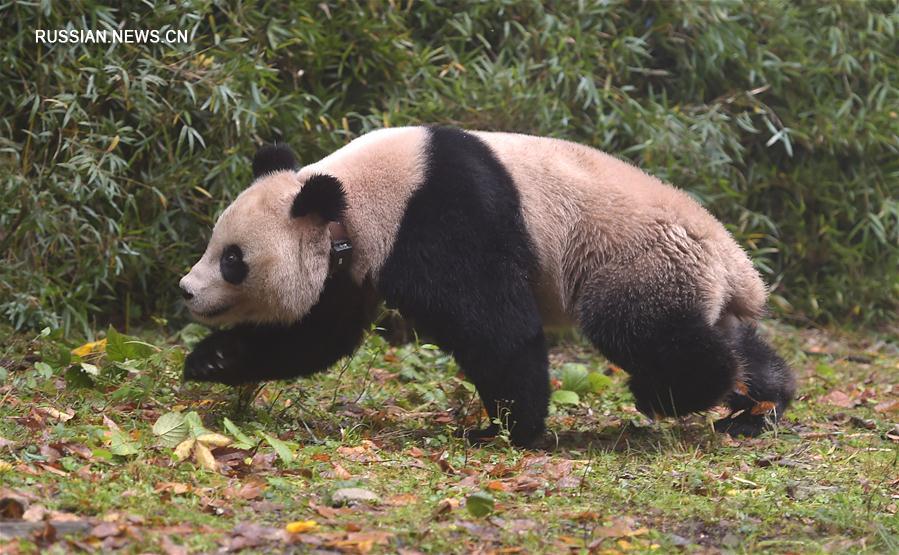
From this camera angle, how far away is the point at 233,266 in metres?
4.94

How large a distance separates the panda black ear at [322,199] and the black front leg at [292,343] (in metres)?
0.43

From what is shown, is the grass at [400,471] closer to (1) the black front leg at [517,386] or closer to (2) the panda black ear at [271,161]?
(1) the black front leg at [517,386]

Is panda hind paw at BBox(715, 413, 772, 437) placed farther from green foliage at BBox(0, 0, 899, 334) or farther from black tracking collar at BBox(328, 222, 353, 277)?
green foliage at BBox(0, 0, 899, 334)

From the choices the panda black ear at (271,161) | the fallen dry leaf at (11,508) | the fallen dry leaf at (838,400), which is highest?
the panda black ear at (271,161)

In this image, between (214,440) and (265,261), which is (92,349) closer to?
(265,261)

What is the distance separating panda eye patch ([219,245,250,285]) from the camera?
4.93 metres

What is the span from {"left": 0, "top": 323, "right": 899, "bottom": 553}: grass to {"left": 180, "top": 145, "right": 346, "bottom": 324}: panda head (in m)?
0.45

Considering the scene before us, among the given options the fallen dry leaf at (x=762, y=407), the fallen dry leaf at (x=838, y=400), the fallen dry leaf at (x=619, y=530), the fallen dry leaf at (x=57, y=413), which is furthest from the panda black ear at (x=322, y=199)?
the fallen dry leaf at (x=838, y=400)

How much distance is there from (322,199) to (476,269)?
2.46 feet

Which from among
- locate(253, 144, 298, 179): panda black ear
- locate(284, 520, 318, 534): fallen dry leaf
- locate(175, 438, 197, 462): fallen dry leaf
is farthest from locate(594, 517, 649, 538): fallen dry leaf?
locate(253, 144, 298, 179): panda black ear

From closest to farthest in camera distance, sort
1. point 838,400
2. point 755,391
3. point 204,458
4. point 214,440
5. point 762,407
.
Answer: point 204,458
point 214,440
point 762,407
point 755,391
point 838,400

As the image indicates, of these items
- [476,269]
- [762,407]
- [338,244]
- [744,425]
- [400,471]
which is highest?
[338,244]

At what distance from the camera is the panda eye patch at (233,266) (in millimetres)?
4930

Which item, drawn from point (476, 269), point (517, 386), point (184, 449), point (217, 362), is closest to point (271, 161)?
point (217, 362)
